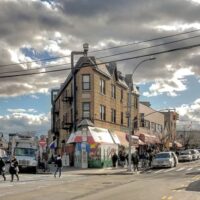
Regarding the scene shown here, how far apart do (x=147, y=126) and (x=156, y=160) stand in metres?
33.8

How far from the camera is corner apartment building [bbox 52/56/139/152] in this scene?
173ft

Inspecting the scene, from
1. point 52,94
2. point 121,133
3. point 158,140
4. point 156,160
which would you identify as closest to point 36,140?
point 156,160

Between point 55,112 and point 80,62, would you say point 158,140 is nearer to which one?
point 55,112

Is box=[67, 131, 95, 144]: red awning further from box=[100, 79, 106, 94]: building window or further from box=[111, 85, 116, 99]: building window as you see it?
box=[111, 85, 116, 99]: building window

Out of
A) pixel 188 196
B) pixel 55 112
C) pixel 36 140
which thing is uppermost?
pixel 55 112

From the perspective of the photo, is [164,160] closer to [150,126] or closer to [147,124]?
[147,124]

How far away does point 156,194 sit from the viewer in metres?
21.7

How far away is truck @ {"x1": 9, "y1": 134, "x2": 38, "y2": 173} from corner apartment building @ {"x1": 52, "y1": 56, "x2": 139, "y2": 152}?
8782 mm

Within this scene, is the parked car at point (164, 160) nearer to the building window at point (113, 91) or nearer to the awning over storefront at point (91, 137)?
the awning over storefront at point (91, 137)

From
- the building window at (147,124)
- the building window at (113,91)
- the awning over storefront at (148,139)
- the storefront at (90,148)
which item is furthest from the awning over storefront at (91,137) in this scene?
the building window at (147,124)

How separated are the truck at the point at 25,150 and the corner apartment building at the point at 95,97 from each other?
8.78m

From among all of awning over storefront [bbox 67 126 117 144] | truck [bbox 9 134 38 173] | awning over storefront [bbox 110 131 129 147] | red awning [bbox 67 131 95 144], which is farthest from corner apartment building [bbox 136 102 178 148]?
truck [bbox 9 134 38 173]

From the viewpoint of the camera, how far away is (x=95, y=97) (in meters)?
53.0

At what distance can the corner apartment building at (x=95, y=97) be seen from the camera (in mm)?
52750
